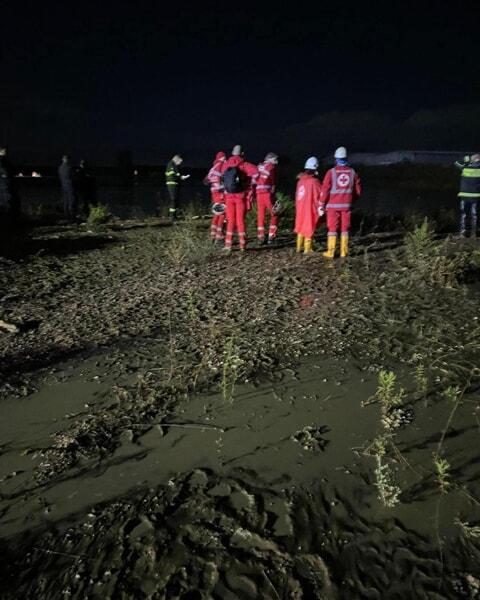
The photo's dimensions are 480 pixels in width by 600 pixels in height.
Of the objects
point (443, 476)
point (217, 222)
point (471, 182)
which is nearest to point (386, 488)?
point (443, 476)

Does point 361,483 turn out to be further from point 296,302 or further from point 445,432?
point 296,302

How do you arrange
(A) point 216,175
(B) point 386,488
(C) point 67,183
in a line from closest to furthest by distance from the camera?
(B) point 386,488
(A) point 216,175
(C) point 67,183

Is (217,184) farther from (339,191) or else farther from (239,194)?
(339,191)

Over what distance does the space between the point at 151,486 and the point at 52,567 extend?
0.68m

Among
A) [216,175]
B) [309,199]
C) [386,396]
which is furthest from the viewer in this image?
[216,175]

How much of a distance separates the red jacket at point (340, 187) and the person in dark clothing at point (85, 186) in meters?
10.4

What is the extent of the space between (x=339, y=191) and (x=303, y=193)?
0.86 metres

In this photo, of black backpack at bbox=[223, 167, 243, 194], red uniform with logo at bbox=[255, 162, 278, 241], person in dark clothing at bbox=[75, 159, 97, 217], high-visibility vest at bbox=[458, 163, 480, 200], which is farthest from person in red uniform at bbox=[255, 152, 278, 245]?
person in dark clothing at bbox=[75, 159, 97, 217]

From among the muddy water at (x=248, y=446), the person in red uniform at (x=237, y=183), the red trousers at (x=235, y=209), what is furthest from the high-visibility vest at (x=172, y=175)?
the muddy water at (x=248, y=446)

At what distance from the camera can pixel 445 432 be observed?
10.0 ft

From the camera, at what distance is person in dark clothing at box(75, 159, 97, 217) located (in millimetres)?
15080

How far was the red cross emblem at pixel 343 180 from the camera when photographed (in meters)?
7.64

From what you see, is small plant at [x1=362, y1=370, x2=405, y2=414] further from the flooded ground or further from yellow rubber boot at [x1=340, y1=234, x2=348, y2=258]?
yellow rubber boot at [x1=340, y1=234, x2=348, y2=258]

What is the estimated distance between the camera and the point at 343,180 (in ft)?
25.1
